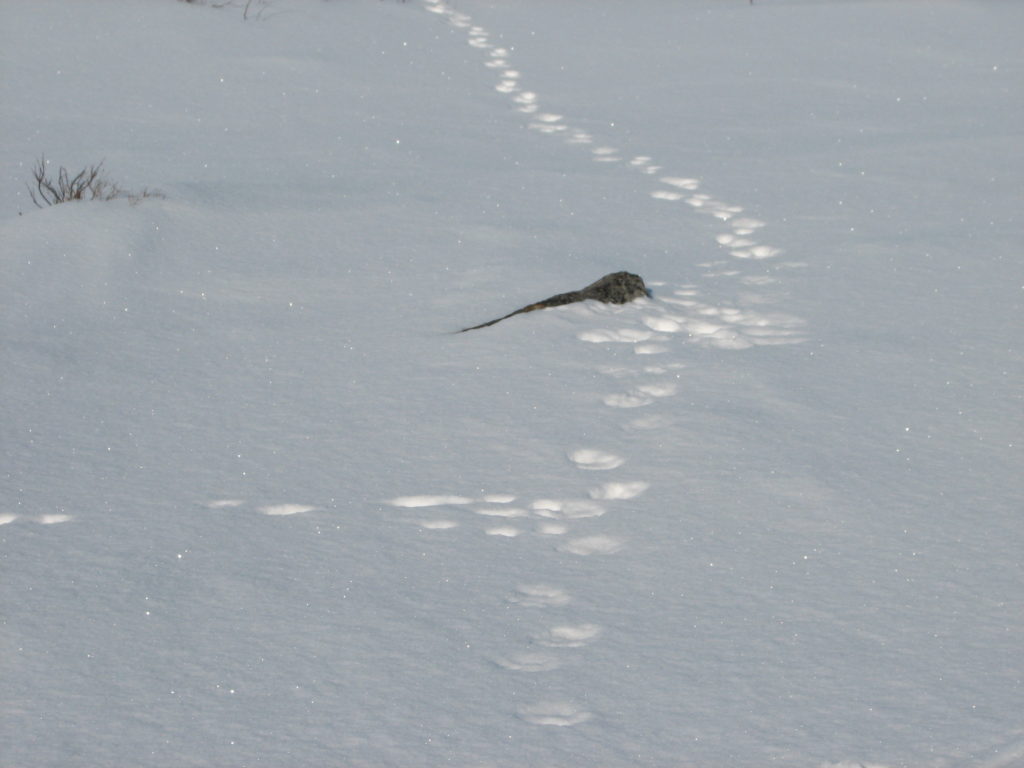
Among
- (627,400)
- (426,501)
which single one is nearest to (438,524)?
(426,501)

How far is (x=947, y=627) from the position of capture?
1565mm

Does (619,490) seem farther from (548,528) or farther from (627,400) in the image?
(627,400)

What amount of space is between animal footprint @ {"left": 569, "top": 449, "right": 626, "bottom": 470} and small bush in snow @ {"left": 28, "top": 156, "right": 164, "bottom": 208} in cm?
196

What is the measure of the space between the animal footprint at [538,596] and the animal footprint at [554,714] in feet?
0.83

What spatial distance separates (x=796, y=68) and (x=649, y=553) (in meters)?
5.42

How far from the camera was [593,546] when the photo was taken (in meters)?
1.81

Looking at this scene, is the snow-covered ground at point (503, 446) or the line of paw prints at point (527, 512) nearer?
the snow-covered ground at point (503, 446)

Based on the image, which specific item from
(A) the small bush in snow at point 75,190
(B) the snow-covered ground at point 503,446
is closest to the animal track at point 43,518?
→ (B) the snow-covered ground at point 503,446

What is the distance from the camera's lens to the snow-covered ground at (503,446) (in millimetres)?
1393

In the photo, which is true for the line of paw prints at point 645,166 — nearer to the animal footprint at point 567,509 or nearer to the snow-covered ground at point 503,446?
the snow-covered ground at point 503,446

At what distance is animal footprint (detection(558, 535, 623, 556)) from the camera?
180 centimetres

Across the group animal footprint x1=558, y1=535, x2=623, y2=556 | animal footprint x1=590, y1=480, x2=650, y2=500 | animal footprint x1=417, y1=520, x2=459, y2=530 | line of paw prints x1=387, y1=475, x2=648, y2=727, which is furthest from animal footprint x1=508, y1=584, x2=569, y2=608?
animal footprint x1=590, y1=480, x2=650, y2=500

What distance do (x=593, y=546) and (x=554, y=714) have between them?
1.55ft

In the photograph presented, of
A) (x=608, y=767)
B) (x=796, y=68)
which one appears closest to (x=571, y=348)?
(x=608, y=767)
